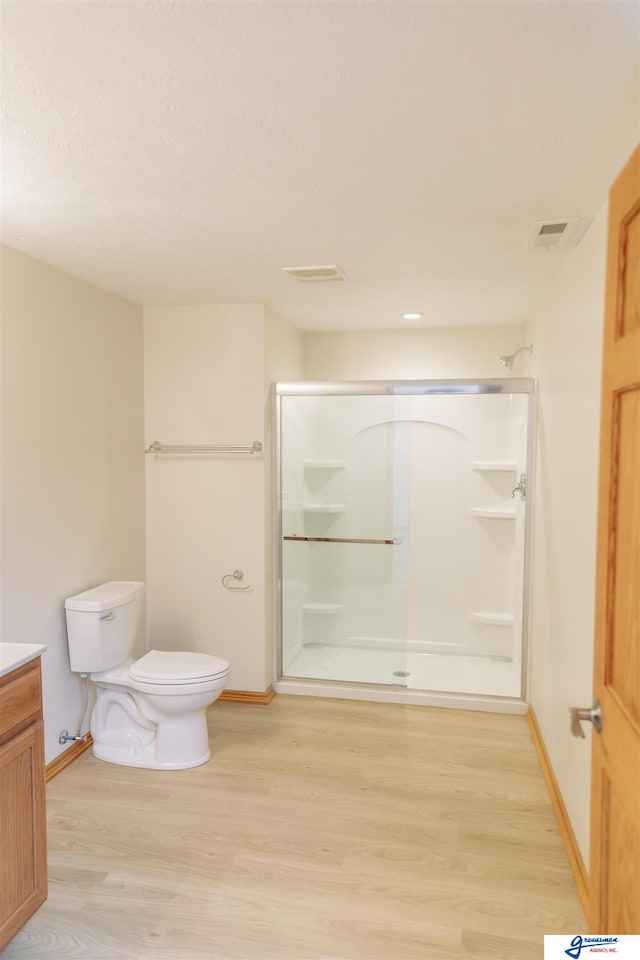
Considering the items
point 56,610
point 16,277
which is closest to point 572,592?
point 56,610

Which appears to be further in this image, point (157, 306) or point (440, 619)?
point (440, 619)

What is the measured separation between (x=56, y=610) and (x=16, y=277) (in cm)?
148

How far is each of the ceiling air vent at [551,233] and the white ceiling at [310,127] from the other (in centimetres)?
5

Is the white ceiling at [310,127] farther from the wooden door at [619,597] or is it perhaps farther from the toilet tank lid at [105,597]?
the toilet tank lid at [105,597]

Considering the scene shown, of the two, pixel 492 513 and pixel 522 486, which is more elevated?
pixel 522 486

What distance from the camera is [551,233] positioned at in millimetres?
2402

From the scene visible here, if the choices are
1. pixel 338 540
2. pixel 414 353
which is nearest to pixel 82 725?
pixel 338 540

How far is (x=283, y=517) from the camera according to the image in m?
3.96

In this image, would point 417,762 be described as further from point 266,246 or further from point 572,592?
point 266,246

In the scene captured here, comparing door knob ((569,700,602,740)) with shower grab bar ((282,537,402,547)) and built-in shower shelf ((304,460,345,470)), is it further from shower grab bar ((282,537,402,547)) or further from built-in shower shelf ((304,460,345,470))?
built-in shower shelf ((304,460,345,470))

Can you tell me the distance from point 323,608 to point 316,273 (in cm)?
209

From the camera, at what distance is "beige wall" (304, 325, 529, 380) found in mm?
4484

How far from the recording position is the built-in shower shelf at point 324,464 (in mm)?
3947

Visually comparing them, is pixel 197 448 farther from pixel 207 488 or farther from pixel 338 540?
pixel 338 540
